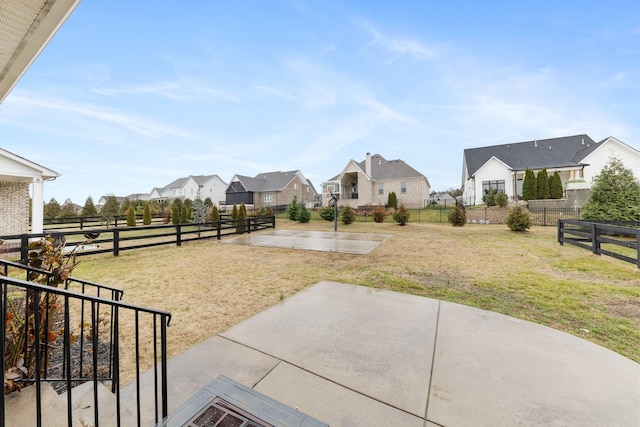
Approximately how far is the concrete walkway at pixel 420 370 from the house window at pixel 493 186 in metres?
26.5

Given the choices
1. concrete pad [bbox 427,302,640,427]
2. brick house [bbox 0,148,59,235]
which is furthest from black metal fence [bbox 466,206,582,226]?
brick house [bbox 0,148,59,235]

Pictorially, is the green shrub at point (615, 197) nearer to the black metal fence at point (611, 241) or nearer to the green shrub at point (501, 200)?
the black metal fence at point (611, 241)

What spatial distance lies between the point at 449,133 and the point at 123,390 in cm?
3176

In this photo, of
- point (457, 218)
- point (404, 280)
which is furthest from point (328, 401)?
point (457, 218)

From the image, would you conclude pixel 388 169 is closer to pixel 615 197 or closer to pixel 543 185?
pixel 543 185

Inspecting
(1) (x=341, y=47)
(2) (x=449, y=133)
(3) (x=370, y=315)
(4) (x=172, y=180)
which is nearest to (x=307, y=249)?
(3) (x=370, y=315)

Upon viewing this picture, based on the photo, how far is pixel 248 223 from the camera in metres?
14.7

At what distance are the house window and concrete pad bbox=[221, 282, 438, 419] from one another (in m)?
26.4

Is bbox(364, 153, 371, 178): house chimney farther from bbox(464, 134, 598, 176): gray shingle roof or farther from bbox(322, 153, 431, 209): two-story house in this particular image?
bbox(464, 134, 598, 176): gray shingle roof

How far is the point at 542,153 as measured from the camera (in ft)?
82.8

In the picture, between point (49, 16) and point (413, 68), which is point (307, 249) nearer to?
point (49, 16)

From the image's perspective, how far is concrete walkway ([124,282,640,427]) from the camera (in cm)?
194

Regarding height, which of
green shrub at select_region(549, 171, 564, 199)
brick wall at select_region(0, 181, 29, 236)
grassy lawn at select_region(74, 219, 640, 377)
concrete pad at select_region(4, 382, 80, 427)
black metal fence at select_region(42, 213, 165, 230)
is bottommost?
grassy lawn at select_region(74, 219, 640, 377)

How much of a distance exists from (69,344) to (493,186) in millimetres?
30845
